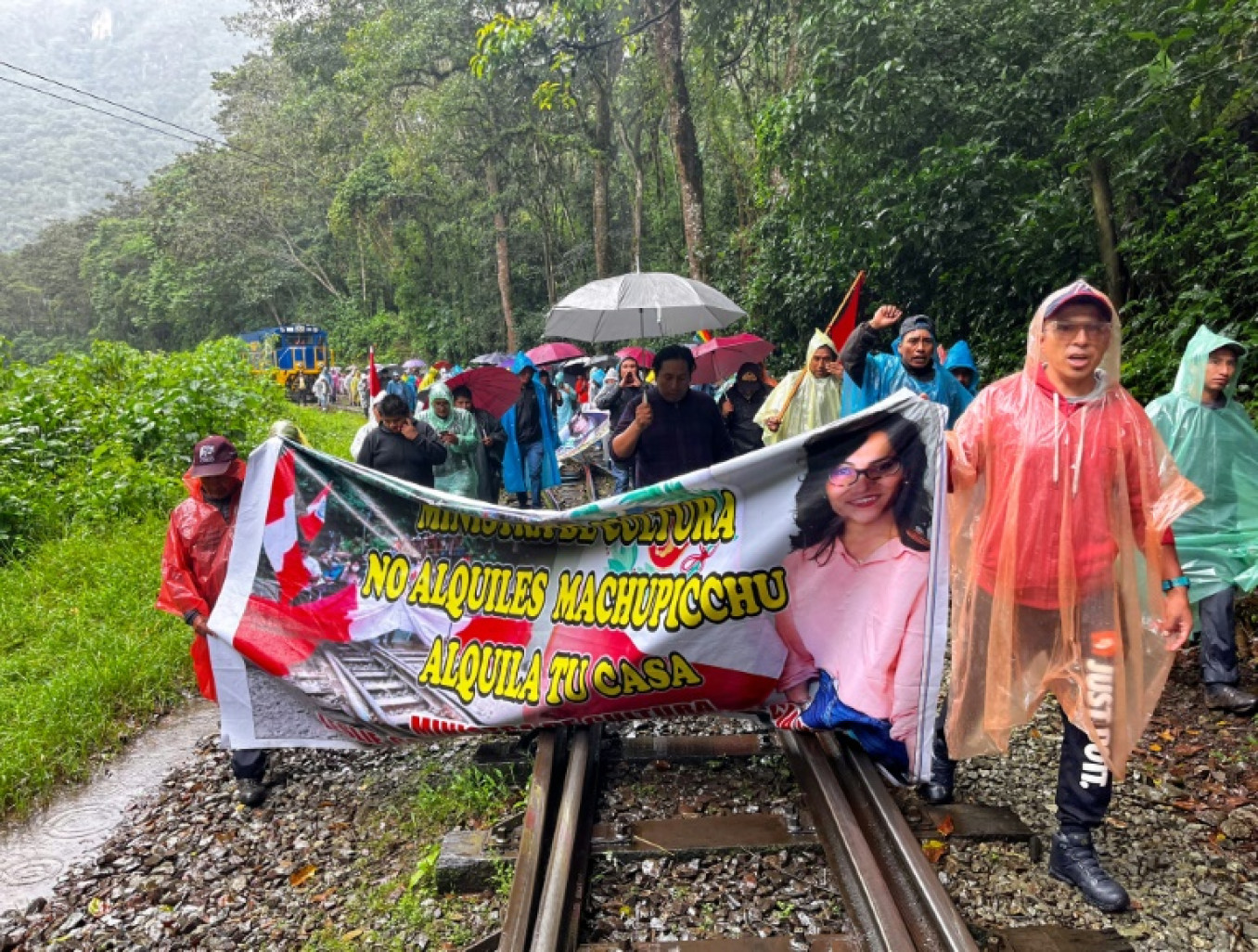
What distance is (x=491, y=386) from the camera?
8484mm

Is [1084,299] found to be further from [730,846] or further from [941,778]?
[730,846]

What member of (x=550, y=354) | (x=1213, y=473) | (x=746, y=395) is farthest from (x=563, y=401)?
(x=1213, y=473)

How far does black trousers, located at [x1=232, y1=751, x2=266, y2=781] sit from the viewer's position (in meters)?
4.11

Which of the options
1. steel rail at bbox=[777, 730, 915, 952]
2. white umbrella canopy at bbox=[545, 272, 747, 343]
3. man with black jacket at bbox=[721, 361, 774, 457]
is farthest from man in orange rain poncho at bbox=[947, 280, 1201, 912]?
white umbrella canopy at bbox=[545, 272, 747, 343]

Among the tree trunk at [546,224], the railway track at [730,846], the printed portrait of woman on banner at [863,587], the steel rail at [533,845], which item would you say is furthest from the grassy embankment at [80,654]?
the tree trunk at [546,224]

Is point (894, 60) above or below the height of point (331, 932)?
above

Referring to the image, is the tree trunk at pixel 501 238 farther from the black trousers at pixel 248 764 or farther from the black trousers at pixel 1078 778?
the black trousers at pixel 1078 778

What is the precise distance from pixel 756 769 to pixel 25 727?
14.6 ft

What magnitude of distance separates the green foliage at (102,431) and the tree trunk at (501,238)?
15759mm

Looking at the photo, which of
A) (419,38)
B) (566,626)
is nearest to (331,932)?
(566,626)

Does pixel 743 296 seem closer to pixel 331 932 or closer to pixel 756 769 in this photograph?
pixel 756 769

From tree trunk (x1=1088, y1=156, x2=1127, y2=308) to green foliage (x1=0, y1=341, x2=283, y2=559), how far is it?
1000 centimetres

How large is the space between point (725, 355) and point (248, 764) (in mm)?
7018

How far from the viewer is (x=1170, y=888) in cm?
297
